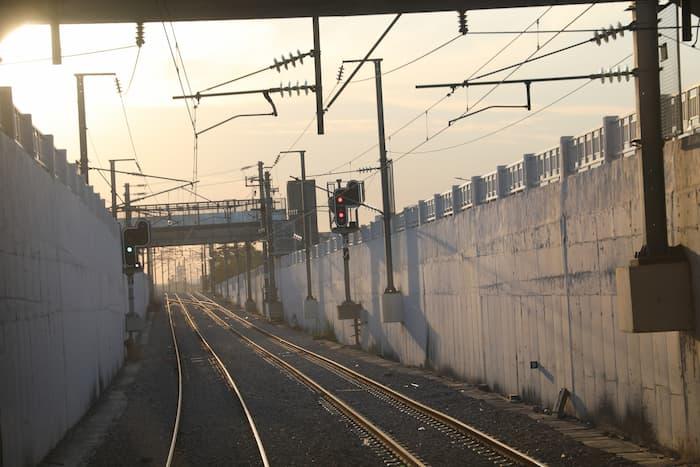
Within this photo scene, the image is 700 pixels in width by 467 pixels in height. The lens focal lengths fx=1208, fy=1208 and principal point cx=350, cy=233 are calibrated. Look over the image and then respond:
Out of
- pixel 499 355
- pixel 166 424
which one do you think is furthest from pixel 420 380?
pixel 166 424

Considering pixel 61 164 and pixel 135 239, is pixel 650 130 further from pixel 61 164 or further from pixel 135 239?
pixel 135 239

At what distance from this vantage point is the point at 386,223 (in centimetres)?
3969

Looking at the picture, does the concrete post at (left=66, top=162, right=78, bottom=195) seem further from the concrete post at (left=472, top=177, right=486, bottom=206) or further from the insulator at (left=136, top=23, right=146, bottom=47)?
the insulator at (left=136, top=23, right=146, bottom=47)

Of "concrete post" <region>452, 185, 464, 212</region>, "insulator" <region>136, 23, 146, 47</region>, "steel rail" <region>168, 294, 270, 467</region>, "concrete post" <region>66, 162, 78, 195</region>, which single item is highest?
"insulator" <region>136, 23, 146, 47</region>

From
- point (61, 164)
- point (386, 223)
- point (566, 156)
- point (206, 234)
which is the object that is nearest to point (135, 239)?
point (386, 223)

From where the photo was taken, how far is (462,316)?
99.6ft

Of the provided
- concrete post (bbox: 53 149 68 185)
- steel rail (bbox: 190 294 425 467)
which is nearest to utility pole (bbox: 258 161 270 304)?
steel rail (bbox: 190 294 425 467)

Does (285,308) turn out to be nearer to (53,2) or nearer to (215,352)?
(215,352)

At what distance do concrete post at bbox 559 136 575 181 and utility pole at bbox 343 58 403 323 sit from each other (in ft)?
59.3

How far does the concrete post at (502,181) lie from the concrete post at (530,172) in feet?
6.98

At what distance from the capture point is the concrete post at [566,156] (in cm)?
2102

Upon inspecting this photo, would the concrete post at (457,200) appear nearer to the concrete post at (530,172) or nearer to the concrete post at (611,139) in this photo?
the concrete post at (530,172)

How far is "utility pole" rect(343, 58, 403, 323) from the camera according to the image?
38.9 m

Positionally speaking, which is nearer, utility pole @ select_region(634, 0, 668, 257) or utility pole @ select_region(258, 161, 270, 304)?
utility pole @ select_region(634, 0, 668, 257)
